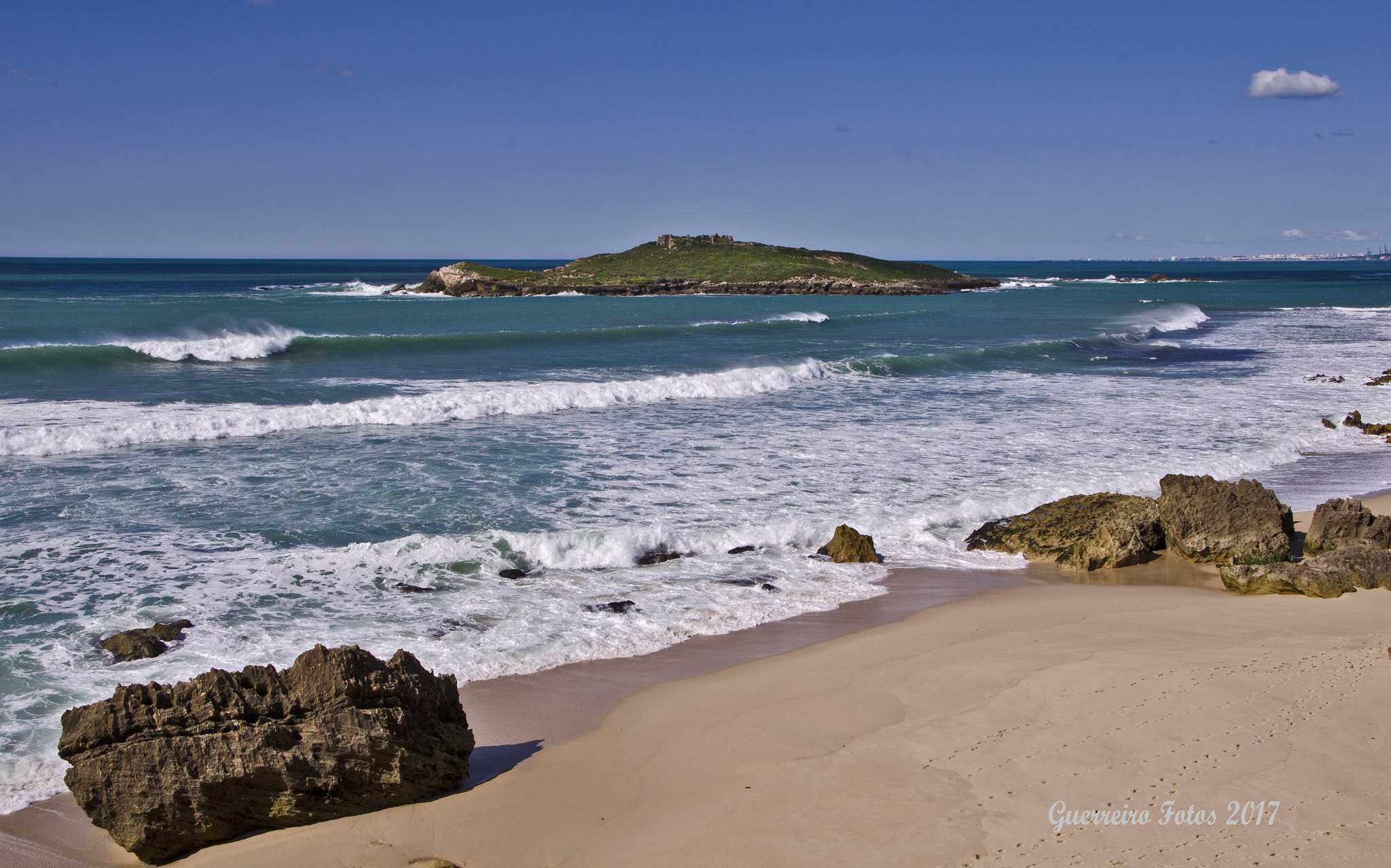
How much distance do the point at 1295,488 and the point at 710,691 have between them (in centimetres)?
936

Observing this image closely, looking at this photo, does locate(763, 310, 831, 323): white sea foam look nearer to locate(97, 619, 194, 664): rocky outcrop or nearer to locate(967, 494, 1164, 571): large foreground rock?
locate(967, 494, 1164, 571): large foreground rock

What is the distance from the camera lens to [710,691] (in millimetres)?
5586

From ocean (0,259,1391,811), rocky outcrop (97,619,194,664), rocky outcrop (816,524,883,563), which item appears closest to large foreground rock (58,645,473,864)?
ocean (0,259,1391,811)

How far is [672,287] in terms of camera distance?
7000cm

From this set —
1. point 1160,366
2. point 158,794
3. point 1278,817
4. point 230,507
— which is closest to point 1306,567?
point 1278,817

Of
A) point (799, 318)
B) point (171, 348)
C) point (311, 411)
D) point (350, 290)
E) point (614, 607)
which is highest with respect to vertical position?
point (350, 290)

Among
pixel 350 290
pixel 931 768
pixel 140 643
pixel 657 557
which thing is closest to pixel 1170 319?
pixel 657 557

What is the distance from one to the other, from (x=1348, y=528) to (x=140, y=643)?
9977mm

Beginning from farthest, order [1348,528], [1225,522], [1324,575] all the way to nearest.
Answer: [1225,522] < [1348,528] < [1324,575]

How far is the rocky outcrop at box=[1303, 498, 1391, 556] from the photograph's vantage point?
808 centimetres

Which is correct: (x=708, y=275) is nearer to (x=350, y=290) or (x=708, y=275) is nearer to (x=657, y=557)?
(x=350, y=290)

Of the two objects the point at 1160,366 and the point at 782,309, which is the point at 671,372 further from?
the point at 782,309

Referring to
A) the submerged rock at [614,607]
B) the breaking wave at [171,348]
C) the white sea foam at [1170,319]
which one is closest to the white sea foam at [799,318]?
the white sea foam at [1170,319]

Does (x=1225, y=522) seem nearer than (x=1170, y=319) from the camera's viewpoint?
Yes
